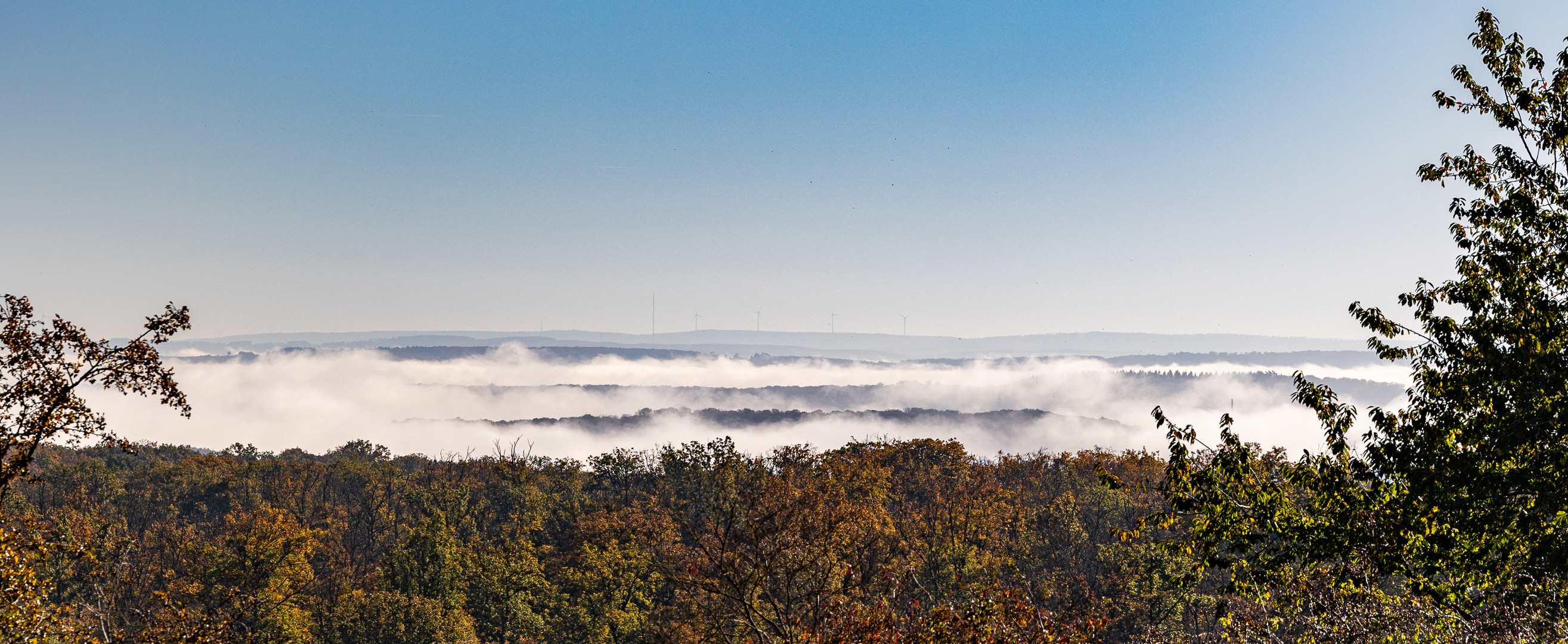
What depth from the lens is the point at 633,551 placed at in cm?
5484

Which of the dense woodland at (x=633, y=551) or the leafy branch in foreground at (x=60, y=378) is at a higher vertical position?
the leafy branch in foreground at (x=60, y=378)

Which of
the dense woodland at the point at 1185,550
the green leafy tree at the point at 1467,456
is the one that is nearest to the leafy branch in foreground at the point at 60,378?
the dense woodland at the point at 1185,550

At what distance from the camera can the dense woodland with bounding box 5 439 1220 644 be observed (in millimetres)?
19422

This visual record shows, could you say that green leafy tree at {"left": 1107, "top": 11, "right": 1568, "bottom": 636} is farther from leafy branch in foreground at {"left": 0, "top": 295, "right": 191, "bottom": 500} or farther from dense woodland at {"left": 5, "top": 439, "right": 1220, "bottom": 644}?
leafy branch in foreground at {"left": 0, "top": 295, "right": 191, "bottom": 500}

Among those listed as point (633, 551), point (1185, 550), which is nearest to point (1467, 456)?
point (1185, 550)

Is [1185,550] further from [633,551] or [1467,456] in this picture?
[633,551]

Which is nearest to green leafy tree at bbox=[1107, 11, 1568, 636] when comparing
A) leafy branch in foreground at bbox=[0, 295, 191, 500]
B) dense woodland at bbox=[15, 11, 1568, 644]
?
dense woodland at bbox=[15, 11, 1568, 644]

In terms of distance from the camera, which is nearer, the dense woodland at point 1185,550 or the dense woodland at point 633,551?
the dense woodland at point 1185,550

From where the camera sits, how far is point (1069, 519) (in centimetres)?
6588

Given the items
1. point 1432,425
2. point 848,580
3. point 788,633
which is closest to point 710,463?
point 848,580

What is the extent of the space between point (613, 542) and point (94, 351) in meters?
45.2

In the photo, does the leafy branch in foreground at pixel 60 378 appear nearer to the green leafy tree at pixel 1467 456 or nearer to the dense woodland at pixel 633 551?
the dense woodland at pixel 633 551

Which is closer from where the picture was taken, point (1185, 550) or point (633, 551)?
point (1185, 550)

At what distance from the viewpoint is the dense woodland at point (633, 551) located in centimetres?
1942
